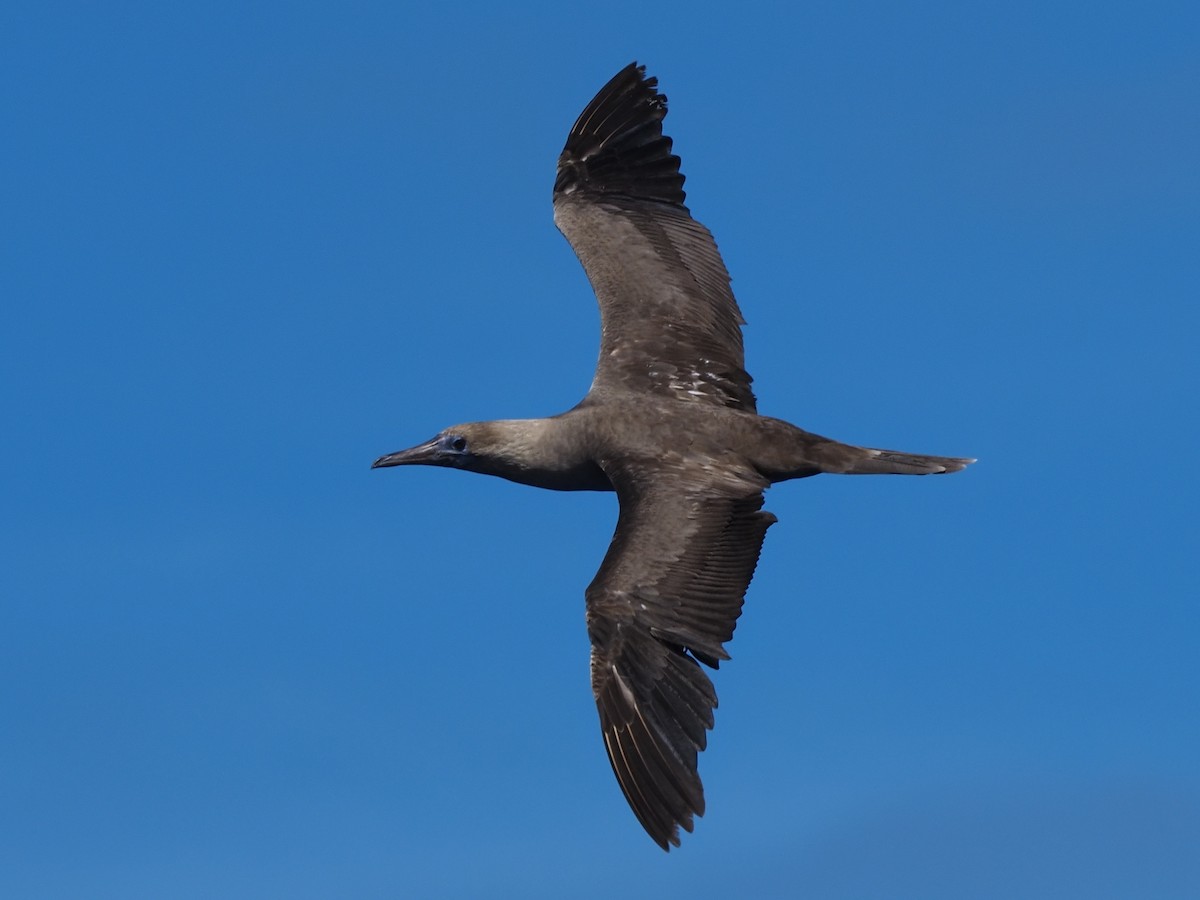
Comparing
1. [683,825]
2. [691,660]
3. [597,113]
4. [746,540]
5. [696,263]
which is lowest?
[683,825]

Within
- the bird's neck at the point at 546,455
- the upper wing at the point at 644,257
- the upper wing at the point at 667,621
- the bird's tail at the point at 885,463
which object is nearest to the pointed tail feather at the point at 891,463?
the bird's tail at the point at 885,463

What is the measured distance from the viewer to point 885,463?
57.0 ft

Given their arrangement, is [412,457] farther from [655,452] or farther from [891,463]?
[891,463]

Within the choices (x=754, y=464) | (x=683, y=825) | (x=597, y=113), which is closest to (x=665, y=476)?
(x=754, y=464)

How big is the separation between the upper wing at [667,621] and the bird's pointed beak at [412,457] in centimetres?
226

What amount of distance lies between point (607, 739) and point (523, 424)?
11.8 ft

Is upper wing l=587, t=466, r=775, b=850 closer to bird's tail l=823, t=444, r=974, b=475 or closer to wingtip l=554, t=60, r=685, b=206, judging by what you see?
bird's tail l=823, t=444, r=974, b=475

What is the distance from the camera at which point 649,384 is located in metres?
17.9

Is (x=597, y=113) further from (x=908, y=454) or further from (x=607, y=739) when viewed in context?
(x=607, y=739)

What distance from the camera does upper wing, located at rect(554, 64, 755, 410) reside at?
59.3ft

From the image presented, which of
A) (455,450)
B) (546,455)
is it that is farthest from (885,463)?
(455,450)

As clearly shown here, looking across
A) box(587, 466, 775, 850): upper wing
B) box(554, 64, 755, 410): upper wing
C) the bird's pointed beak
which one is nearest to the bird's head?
the bird's pointed beak

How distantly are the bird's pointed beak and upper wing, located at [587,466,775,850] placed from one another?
7.41 ft

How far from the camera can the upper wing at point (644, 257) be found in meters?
18.1
